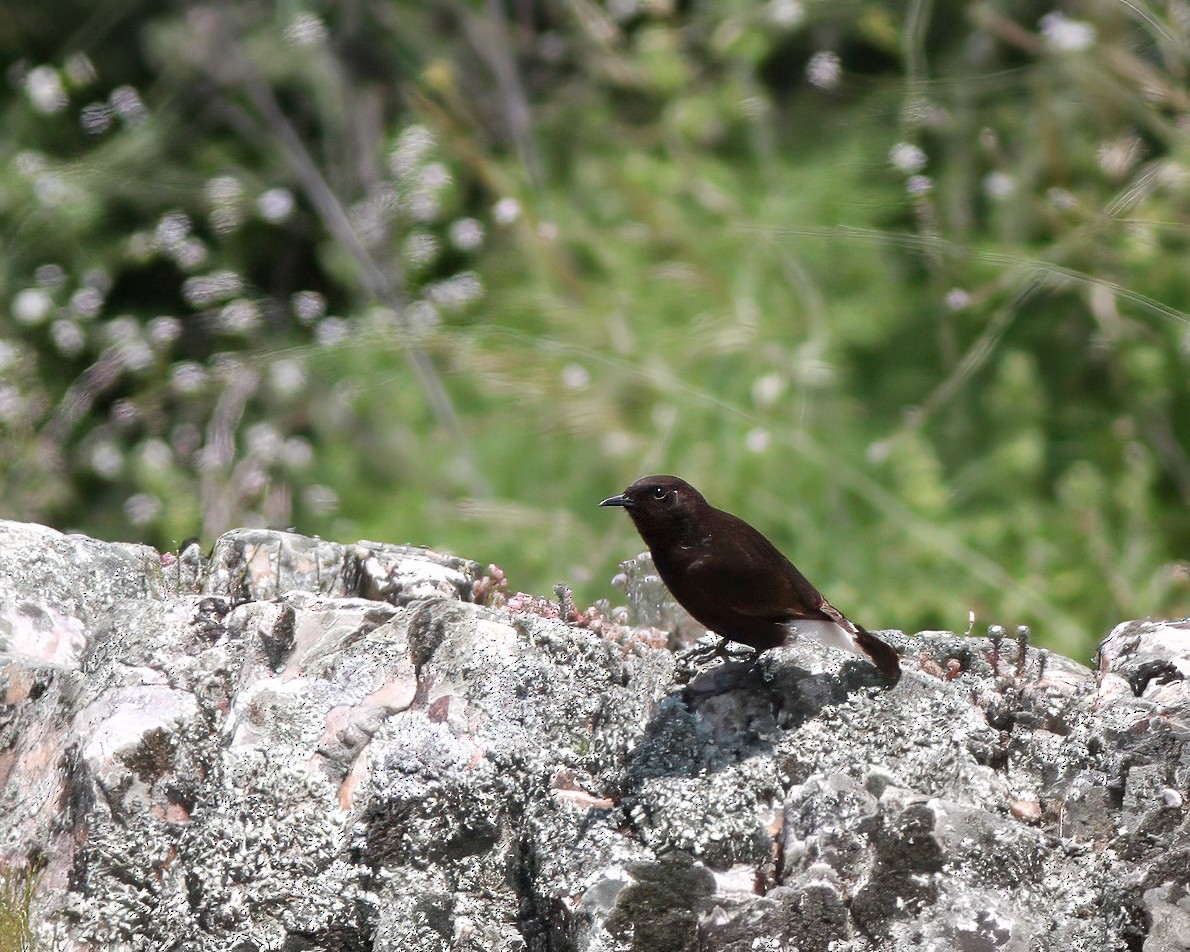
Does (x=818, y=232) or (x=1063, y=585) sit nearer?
(x=1063, y=585)

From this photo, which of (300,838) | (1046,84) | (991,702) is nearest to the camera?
(300,838)

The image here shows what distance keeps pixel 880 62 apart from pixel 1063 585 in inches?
131

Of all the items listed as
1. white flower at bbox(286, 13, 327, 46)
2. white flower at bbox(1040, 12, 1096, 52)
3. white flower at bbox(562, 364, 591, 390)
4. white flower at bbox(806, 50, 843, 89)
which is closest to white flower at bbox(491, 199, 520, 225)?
white flower at bbox(562, 364, 591, 390)

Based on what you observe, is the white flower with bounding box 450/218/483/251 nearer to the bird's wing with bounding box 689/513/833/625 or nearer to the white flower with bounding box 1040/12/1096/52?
the white flower with bounding box 1040/12/1096/52

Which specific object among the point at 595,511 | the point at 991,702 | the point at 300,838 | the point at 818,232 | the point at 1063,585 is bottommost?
the point at 1063,585

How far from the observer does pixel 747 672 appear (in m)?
2.91

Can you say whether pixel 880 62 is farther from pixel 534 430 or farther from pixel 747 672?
pixel 747 672

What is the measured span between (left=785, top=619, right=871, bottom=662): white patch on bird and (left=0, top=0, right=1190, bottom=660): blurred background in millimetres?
2228

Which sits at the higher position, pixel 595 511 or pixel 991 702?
pixel 991 702

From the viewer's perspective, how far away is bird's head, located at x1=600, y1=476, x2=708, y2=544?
311cm

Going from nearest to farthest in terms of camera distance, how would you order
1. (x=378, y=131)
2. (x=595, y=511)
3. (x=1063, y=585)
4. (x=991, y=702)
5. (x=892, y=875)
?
(x=892, y=875) < (x=991, y=702) < (x=1063, y=585) < (x=595, y=511) < (x=378, y=131)

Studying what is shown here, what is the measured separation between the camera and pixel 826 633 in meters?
2.97

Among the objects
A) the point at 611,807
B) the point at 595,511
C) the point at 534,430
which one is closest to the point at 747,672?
the point at 611,807

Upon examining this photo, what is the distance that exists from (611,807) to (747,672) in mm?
503
